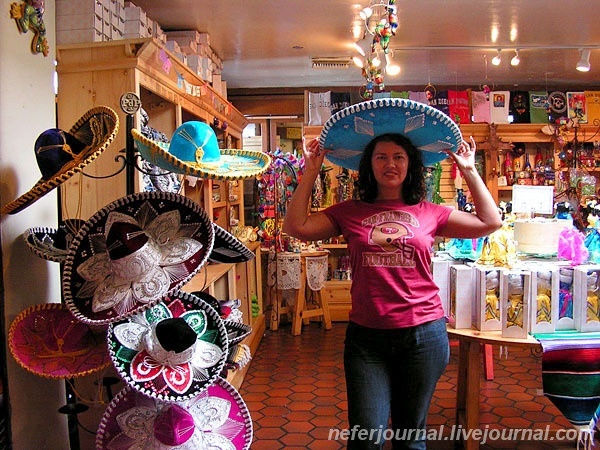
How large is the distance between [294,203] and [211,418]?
727mm

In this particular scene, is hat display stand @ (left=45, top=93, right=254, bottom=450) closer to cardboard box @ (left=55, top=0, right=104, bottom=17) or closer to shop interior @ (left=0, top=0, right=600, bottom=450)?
shop interior @ (left=0, top=0, right=600, bottom=450)

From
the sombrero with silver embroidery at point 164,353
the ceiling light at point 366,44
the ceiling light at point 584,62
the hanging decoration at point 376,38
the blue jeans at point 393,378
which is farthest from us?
the ceiling light at point 584,62

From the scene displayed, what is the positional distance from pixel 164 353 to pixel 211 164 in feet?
1.87

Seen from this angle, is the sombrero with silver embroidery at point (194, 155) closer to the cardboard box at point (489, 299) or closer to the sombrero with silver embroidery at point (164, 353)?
the sombrero with silver embroidery at point (164, 353)

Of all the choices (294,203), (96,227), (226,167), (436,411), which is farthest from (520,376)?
(96,227)

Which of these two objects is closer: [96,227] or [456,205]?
[96,227]

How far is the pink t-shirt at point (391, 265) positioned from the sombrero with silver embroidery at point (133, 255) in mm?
487

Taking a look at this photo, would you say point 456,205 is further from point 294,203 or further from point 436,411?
point 294,203

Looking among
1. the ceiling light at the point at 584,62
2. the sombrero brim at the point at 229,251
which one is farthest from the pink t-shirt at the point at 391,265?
the ceiling light at the point at 584,62

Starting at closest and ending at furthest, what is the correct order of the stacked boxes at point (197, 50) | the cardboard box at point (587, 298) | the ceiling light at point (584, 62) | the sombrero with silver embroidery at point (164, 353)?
1. the sombrero with silver embroidery at point (164, 353)
2. the cardboard box at point (587, 298)
3. the stacked boxes at point (197, 50)
4. the ceiling light at point (584, 62)

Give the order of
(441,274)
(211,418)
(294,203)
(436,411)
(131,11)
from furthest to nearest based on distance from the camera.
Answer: (436,411), (131,11), (441,274), (294,203), (211,418)

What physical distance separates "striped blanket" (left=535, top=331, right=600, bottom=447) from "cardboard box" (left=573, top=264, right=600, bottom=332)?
104mm

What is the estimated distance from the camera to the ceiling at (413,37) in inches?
152

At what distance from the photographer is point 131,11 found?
2855mm
